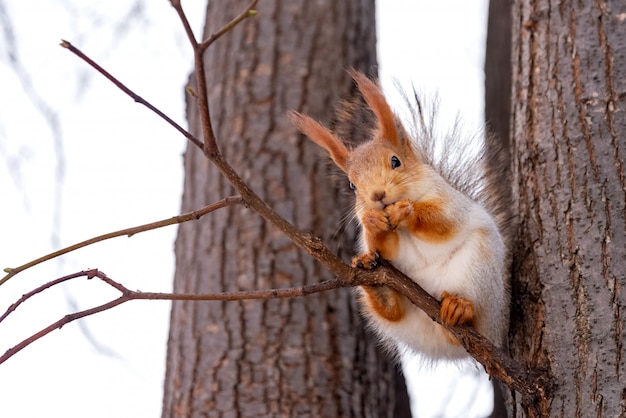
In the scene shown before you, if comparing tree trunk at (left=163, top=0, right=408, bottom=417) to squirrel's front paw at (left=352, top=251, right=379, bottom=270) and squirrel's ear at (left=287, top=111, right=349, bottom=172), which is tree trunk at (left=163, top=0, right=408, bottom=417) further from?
squirrel's front paw at (left=352, top=251, right=379, bottom=270)

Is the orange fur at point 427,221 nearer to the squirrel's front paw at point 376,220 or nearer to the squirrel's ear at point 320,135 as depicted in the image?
the squirrel's front paw at point 376,220

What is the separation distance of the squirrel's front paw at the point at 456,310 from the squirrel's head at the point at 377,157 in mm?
277

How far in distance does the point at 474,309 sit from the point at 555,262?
197 millimetres

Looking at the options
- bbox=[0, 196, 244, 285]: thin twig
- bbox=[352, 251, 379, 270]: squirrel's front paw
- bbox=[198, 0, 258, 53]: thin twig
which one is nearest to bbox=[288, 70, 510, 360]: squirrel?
bbox=[352, 251, 379, 270]: squirrel's front paw

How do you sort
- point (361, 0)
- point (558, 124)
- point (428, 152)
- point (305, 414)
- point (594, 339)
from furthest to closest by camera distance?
point (361, 0) → point (305, 414) → point (428, 152) → point (558, 124) → point (594, 339)

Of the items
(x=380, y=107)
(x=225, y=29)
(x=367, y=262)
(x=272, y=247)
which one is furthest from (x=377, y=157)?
(x=225, y=29)

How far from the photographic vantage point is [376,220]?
1.75 m

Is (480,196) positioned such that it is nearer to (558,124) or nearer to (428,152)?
(428,152)

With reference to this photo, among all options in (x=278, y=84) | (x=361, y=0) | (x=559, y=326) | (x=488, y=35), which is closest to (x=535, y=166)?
(x=559, y=326)

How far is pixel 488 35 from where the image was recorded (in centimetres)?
334

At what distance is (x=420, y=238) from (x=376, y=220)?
0.44ft

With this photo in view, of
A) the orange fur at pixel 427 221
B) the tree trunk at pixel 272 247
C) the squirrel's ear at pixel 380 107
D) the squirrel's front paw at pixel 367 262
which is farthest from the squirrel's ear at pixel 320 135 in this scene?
the tree trunk at pixel 272 247

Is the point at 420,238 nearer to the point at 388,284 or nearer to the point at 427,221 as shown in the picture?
the point at 427,221

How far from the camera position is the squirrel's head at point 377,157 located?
1852mm
